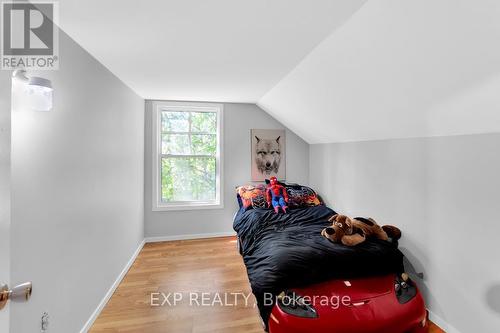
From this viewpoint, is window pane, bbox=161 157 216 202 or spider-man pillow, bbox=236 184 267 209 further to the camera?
window pane, bbox=161 157 216 202

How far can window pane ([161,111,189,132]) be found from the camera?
3.93 meters

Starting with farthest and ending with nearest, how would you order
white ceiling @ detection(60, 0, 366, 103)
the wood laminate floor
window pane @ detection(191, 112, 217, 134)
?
window pane @ detection(191, 112, 217, 134)
the wood laminate floor
white ceiling @ detection(60, 0, 366, 103)

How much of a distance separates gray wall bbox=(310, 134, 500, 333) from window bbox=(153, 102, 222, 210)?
2.33 m

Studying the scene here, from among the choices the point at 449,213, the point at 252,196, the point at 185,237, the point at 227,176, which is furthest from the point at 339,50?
the point at 185,237

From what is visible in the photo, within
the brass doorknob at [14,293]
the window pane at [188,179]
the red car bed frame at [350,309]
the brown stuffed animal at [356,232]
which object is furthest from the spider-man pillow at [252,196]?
the brass doorknob at [14,293]

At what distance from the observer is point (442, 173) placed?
1.96m

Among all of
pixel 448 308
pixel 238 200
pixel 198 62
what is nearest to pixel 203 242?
pixel 238 200

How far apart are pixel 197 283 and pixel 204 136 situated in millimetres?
2240

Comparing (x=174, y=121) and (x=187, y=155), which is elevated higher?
(x=174, y=121)

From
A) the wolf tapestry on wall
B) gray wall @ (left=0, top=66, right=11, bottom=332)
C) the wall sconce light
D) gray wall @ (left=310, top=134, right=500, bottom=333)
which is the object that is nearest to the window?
the wolf tapestry on wall

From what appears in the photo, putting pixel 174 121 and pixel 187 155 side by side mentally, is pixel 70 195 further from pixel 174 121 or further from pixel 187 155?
pixel 174 121

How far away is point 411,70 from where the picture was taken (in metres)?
1.60

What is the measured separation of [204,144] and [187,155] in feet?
1.05

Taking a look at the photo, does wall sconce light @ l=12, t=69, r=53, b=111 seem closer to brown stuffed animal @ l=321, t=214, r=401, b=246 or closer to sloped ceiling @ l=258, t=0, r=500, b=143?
sloped ceiling @ l=258, t=0, r=500, b=143
